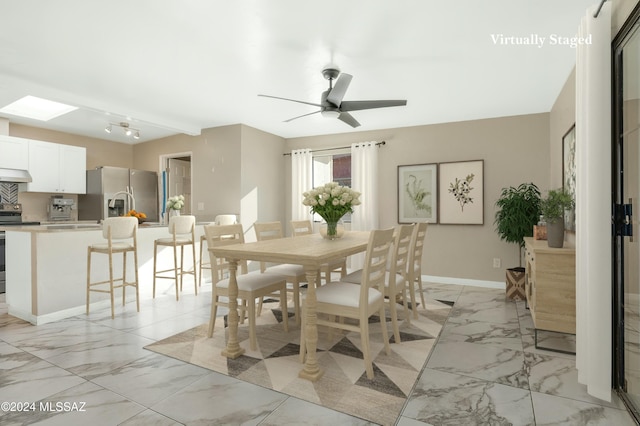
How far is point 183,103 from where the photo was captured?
433 centimetres

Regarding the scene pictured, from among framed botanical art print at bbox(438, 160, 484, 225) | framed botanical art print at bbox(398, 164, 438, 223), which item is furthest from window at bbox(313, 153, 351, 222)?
framed botanical art print at bbox(438, 160, 484, 225)

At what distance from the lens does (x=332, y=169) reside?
6148 mm

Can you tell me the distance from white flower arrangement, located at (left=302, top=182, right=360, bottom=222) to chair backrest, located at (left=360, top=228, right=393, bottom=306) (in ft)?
2.54

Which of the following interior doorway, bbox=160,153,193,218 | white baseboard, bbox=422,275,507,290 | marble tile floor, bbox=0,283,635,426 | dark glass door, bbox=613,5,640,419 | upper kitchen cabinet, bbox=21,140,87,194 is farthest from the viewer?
interior doorway, bbox=160,153,193,218

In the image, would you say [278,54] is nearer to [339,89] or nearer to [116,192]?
[339,89]

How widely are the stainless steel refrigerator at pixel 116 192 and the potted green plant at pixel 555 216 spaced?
232 inches

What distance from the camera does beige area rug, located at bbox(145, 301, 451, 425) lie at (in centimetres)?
191

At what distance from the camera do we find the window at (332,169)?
6.03 metres

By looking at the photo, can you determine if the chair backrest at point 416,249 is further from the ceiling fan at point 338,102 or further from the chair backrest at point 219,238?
the chair backrest at point 219,238

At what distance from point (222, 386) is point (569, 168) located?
144 inches

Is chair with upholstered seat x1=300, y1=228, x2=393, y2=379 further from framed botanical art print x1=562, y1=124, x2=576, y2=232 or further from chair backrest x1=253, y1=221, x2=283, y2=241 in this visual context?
framed botanical art print x1=562, y1=124, x2=576, y2=232

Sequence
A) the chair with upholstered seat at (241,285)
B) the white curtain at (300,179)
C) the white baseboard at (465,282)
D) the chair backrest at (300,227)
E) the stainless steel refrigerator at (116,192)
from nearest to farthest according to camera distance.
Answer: the chair with upholstered seat at (241,285) → the chair backrest at (300,227) → the white baseboard at (465,282) → the stainless steel refrigerator at (116,192) → the white curtain at (300,179)

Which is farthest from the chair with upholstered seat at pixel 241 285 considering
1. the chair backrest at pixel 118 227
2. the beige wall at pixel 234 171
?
the beige wall at pixel 234 171

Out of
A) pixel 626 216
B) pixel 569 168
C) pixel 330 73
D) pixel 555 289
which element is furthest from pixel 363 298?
pixel 569 168
